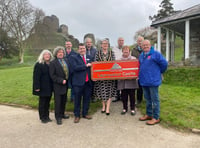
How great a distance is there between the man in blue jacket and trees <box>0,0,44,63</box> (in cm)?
3355

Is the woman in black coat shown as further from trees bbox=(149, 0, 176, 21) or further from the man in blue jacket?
trees bbox=(149, 0, 176, 21)

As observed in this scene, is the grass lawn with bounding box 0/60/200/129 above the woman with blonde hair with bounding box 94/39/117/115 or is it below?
below

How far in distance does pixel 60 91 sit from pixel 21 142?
4.71 ft

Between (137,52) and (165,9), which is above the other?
(165,9)

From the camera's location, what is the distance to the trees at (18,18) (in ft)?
106

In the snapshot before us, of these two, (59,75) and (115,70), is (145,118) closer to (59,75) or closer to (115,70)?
(115,70)

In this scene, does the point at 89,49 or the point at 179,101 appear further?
the point at 179,101

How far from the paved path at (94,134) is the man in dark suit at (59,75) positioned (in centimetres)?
53

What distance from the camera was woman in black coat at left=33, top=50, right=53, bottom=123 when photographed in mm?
4320

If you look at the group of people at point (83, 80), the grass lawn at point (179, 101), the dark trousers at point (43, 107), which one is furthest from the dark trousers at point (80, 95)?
the dark trousers at point (43, 107)

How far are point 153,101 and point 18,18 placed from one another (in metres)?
34.2

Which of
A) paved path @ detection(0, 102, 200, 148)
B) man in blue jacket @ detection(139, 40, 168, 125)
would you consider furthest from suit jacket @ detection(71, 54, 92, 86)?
man in blue jacket @ detection(139, 40, 168, 125)

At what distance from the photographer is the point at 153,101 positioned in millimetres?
4168

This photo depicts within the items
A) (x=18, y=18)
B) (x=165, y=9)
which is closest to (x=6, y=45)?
(x=18, y=18)
